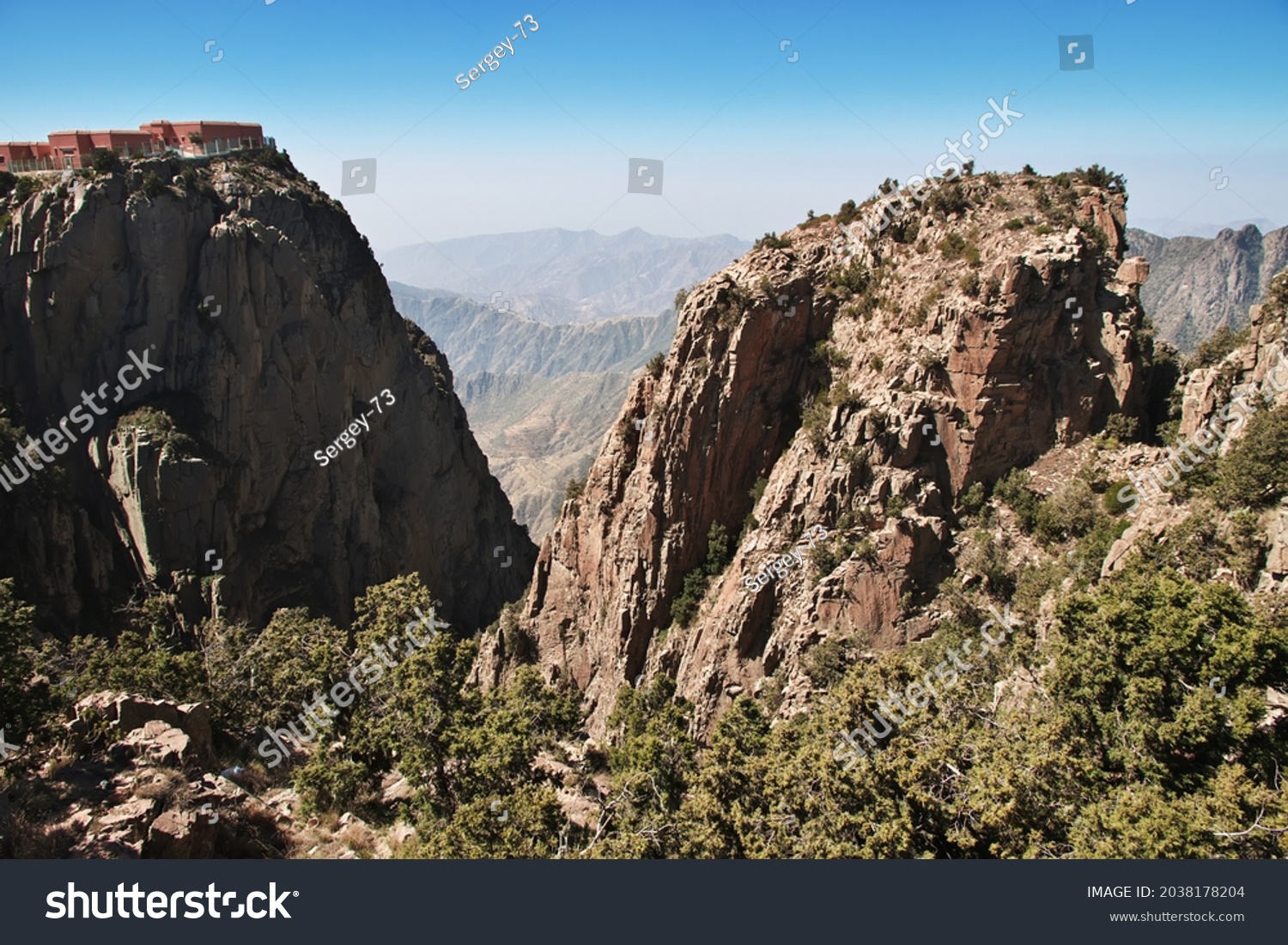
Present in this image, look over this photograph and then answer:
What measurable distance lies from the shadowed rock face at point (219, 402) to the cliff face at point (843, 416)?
124 feet

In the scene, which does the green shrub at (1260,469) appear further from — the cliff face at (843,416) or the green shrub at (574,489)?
the green shrub at (574,489)

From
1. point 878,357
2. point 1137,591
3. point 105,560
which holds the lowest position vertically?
point 105,560

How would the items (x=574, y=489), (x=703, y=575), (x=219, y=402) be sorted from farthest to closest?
(x=219, y=402) → (x=574, y=489) → (x=703, y=575)

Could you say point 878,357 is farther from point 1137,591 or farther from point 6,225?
point 6,225

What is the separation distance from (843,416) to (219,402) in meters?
54.5

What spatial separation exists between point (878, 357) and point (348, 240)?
201ft

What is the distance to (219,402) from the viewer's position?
63938mm

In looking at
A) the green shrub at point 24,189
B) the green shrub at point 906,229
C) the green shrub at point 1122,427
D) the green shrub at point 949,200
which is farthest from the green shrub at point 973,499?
Result: the green shrub at point 24,189

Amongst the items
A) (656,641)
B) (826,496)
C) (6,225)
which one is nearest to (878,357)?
(826,496)

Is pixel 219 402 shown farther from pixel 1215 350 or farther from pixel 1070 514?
pixel 1215 350

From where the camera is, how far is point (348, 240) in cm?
7619

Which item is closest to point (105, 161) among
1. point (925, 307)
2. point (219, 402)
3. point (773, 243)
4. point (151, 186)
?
point (151, 186)

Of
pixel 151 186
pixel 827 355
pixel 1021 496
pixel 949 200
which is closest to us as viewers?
pixel 1021 496

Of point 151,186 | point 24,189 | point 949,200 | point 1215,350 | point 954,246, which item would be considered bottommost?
point 1215,350
